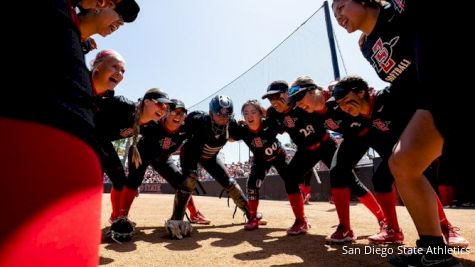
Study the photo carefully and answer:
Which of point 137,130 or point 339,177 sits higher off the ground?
point 137,130

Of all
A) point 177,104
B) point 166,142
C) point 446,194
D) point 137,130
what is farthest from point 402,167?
→ point 446,194

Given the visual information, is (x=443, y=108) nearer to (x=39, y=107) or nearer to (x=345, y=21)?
(x=39, y=107)

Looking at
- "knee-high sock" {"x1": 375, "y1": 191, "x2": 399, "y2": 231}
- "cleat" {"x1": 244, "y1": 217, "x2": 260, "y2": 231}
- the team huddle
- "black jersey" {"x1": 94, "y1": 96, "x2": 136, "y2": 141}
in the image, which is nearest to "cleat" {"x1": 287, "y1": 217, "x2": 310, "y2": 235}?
the team huddle

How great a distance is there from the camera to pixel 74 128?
0.55 metres

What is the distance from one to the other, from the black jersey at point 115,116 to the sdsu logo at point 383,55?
3041 mm

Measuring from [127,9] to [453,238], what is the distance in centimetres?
349

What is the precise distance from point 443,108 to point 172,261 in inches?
97.6

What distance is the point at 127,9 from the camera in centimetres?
143

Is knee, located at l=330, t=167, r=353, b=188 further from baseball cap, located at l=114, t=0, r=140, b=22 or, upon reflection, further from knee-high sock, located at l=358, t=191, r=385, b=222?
baseball cap, located at l=114, t=0, r=140, b=22

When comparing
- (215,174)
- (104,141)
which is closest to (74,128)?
(104,141)

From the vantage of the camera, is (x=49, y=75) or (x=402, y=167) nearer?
(x=49, y=75)

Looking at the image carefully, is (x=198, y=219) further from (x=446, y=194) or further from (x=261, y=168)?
(x=446, y=194)

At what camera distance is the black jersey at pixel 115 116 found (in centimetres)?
405

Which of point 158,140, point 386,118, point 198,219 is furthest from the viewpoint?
point 198,219
